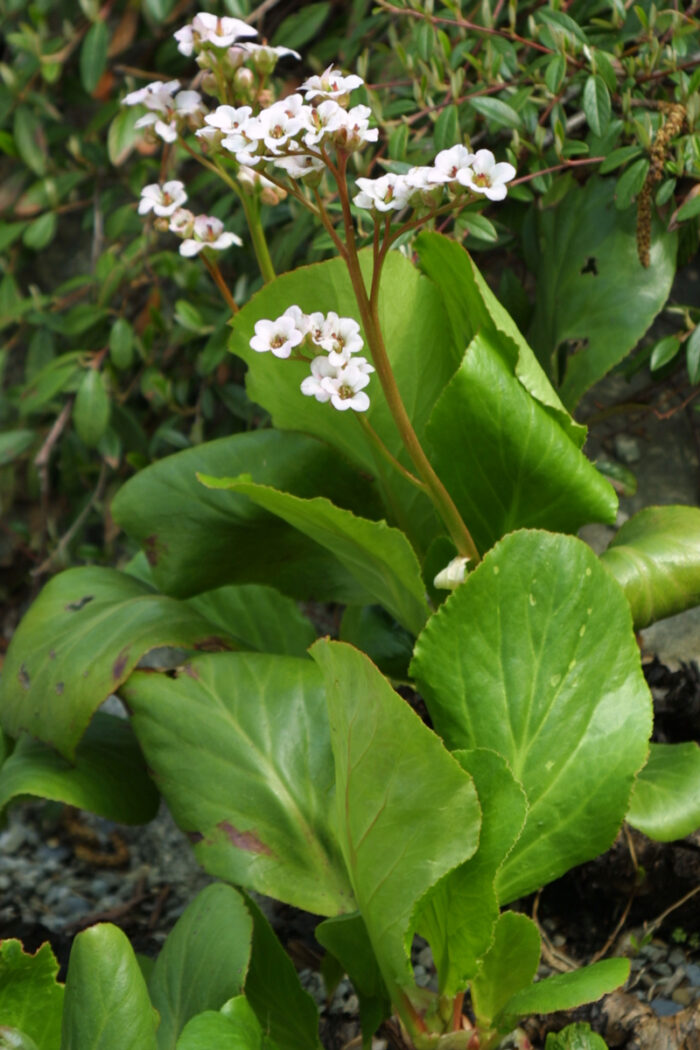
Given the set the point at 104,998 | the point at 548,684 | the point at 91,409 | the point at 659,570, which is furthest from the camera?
the point at 91,409

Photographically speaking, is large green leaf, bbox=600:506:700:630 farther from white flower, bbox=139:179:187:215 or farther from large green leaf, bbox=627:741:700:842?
white flower, bbox=139:179:187:215

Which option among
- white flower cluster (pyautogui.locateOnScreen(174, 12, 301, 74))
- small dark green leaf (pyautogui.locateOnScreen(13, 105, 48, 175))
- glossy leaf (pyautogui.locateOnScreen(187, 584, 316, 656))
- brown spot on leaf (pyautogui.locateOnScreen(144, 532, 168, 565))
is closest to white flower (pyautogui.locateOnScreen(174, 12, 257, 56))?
white flower cluster (pyautogui.locateOnScreen(174, 12, 301, 74))

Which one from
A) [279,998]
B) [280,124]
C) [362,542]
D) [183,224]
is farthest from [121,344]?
[279,998]

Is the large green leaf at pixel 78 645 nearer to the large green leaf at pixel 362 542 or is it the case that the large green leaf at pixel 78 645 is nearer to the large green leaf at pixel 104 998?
the large green leaf at pixel 362 542

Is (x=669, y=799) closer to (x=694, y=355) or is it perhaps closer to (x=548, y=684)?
(x=548, y=684)

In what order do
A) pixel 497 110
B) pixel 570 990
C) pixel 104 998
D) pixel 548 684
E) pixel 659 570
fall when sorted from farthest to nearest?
pixel 497 110 → pixel 659 570 → pixel 548 684 → pixel 570 990 → pixel 104 998

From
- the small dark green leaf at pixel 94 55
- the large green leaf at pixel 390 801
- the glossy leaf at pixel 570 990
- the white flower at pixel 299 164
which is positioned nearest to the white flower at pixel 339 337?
the white flower at pixel 299 164
